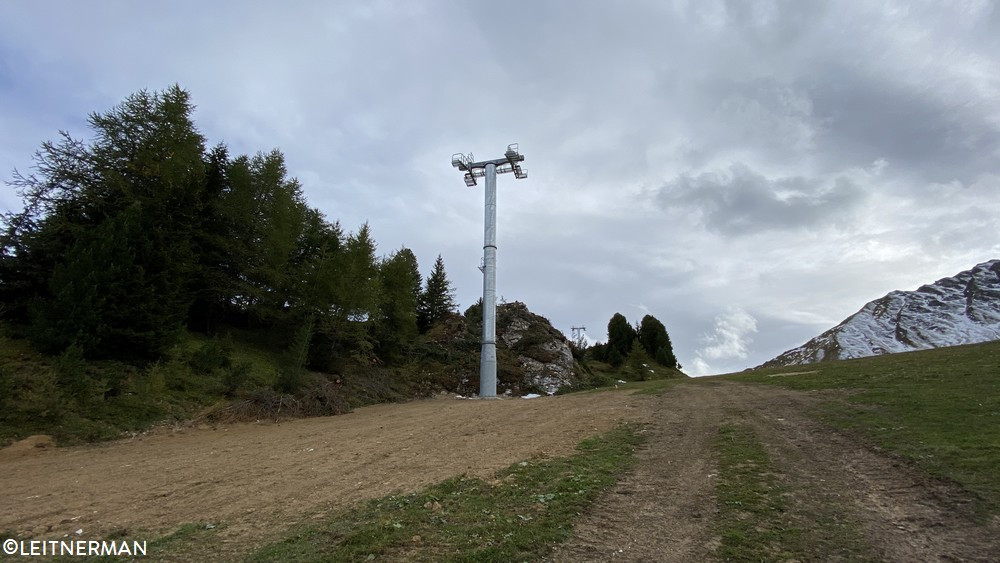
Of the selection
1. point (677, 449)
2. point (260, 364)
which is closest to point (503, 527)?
point (677, 449)

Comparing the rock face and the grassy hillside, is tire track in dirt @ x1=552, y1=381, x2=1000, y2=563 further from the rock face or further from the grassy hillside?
the rock face

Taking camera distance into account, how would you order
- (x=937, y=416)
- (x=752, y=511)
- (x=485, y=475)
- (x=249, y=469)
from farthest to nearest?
(x=937, y=416), (x=249, y=469), (x=485, y=475), (x=752, y=511)

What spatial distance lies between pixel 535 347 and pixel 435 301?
41.5 ft

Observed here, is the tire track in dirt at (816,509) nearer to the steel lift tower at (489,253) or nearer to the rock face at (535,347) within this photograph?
the steel lift tower at (489,253)

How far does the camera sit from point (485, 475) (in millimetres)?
7656

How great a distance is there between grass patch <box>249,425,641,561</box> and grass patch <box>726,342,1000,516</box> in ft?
14.5

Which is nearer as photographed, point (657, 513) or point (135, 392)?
point (657, 513)

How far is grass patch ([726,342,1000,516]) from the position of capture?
6.48 meters

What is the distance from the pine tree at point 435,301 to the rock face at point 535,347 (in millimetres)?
5736

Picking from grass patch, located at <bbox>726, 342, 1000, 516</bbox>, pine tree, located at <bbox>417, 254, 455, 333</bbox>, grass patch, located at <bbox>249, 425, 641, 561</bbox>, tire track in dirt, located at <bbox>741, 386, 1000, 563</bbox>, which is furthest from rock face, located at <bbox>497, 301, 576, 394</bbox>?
grass patch, located at <bbox>249, 425, 641, 561</bbox>

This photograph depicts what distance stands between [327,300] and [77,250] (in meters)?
11.9

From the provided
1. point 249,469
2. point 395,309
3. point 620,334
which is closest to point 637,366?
point 620,334

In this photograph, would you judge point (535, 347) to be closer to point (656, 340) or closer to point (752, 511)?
point (656, 340)

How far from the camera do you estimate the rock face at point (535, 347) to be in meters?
38.2
